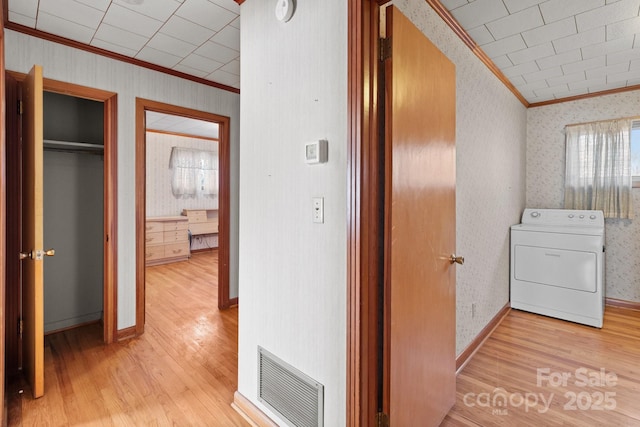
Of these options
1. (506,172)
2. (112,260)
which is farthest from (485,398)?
(112,260)

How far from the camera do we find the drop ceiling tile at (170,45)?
240 cm

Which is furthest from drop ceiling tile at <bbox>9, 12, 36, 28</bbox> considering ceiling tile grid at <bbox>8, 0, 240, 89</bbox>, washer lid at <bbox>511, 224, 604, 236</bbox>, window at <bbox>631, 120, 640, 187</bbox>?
window at <bbox>631, 120, 640, 187</bbox>

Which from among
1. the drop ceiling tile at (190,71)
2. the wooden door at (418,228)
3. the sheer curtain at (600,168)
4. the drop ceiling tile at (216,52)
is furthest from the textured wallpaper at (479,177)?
the drop ceiling tile at (190,71)

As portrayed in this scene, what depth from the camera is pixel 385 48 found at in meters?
1.34

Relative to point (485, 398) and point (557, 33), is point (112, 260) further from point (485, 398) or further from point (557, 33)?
point (557, 33)

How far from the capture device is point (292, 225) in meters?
1.54

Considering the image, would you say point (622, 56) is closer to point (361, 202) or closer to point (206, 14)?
point (361, 202)

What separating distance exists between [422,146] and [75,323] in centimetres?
347

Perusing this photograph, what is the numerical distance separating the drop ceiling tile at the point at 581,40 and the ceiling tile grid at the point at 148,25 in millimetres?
2413

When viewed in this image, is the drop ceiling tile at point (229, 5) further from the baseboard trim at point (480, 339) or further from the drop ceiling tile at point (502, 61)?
the baseboard trim at point (480, 339)

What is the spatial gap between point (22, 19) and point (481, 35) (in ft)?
10.4

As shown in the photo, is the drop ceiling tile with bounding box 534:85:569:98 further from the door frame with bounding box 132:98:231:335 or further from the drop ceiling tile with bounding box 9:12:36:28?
the drop ceiling tile with bounding box 9:12:36:28

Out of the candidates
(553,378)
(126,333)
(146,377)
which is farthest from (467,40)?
(126,333)

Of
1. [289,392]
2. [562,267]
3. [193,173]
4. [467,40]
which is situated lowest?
[289,392]
